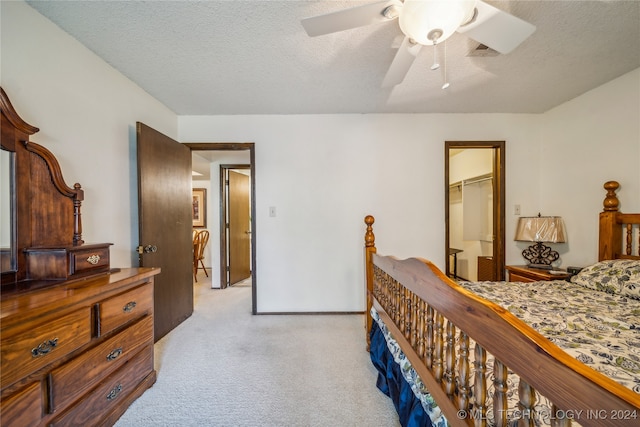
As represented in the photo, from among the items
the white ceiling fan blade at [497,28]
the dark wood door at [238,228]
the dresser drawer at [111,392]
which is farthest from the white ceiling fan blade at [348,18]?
the dark wood door at [238,228]

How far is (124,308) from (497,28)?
2383 millimetres

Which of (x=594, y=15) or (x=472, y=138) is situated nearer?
(x=594, y=15)

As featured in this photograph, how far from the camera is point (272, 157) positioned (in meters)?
2.72

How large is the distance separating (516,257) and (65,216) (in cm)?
393

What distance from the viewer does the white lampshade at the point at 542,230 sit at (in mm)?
2310

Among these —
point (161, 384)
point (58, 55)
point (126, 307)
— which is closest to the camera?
point (126, 307)

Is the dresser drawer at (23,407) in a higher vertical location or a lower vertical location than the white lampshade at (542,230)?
lower

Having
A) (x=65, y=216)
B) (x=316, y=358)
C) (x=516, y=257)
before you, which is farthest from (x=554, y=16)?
(x=65, y=216)

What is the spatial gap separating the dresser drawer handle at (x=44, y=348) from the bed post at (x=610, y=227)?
3603mm

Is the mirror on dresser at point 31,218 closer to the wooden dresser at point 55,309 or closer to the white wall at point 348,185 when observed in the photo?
the wooden dresser at point 55,309

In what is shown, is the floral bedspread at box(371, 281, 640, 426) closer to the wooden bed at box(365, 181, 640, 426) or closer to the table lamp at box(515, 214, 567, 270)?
the wooden bed at box(365, 181, 640, 426)

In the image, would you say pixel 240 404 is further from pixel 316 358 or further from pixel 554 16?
pixel 554 16

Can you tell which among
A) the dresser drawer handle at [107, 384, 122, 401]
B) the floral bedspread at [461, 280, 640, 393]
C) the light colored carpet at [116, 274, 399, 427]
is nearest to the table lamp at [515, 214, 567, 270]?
the floral bedspread at [461, 280, 640, 393]

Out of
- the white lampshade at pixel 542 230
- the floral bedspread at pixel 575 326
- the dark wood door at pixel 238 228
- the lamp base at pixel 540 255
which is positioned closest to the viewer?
the floral bedspread at pixel 575 326
